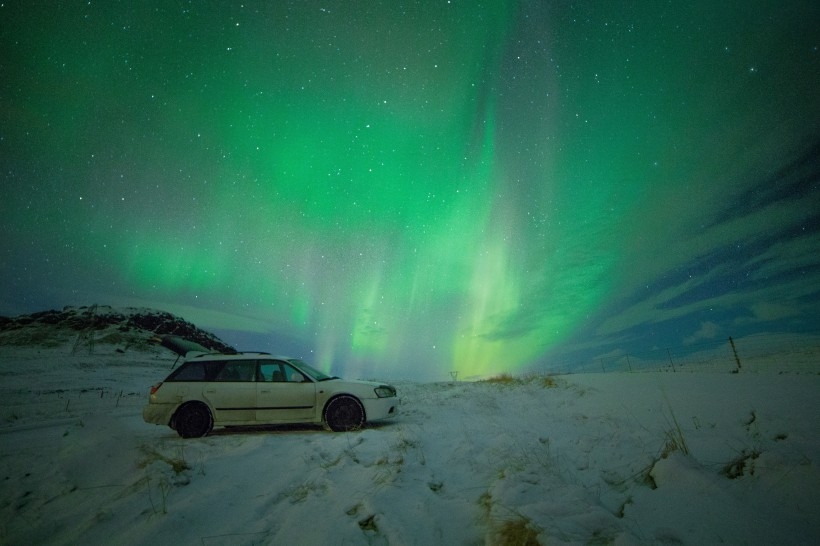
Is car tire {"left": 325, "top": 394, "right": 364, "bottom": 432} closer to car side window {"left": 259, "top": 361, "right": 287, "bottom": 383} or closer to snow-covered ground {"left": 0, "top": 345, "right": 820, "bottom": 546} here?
car side window {"left": 259, "top": 361, "right": 287, "bottom": 383}

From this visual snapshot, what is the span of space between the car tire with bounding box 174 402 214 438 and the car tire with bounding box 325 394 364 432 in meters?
2.49

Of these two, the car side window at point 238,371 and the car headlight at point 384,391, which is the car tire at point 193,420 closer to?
the car side window at point 238,371

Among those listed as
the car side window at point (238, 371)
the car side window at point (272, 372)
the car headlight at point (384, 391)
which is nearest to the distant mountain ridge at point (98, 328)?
the car side window at point (238, 371)

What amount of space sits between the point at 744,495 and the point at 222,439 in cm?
681

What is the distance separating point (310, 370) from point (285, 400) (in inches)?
35.5

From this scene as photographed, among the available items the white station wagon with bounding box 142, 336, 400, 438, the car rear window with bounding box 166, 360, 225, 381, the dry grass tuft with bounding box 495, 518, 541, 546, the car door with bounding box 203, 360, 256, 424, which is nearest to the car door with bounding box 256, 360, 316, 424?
the white station wagon with bounding box 142, 336, 400, 438

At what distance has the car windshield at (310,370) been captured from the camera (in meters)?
7.52

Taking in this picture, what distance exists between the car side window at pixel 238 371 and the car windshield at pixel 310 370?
0.86m

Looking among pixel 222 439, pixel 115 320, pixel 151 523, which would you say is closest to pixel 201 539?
pixel 151 523

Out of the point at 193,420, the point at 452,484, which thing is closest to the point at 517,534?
the point at 452,484

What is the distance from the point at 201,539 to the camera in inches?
97.0

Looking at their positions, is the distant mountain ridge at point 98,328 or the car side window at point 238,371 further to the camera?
the distant mountain ridge at point 98,328

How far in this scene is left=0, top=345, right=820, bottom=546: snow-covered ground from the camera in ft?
7.27

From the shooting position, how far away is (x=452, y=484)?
3.33m
